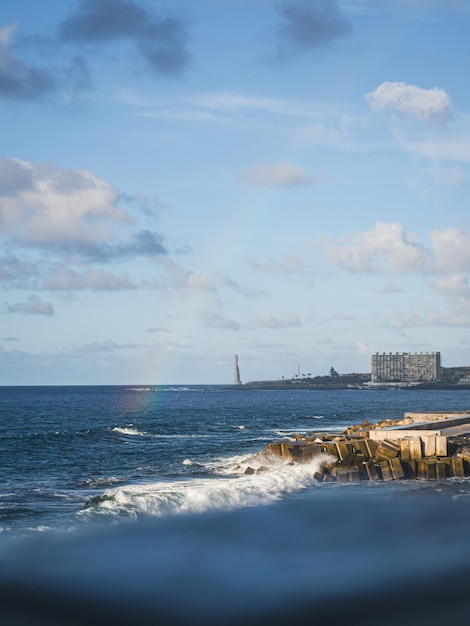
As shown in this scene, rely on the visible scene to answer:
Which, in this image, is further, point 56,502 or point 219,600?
point 56,502

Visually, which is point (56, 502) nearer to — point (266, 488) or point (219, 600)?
point (266, 488)

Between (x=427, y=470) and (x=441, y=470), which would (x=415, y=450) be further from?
(x=441, y=470)

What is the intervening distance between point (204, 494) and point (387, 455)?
32.4 ft

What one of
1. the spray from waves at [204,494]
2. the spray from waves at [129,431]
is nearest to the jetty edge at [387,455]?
the spray from waves at [204,494]

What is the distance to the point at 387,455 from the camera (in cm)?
3519

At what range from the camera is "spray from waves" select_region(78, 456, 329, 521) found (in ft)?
88.7

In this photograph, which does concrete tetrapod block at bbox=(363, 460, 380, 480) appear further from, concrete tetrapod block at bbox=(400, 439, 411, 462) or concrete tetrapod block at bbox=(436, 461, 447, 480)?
concrete tetrapod block at bbox=(436, 461, 447, 480)

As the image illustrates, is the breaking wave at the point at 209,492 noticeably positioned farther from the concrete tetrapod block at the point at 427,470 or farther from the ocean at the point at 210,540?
the concrete tetrapod block at the point at 427,470

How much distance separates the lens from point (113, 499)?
28.8m

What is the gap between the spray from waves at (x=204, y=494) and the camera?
88.7 feet

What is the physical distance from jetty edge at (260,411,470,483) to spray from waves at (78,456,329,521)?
3.94ft

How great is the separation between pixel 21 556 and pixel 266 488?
11968mm

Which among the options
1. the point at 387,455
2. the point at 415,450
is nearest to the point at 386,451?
the point at 387,455

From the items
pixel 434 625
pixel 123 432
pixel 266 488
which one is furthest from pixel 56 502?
pixel 123 432
